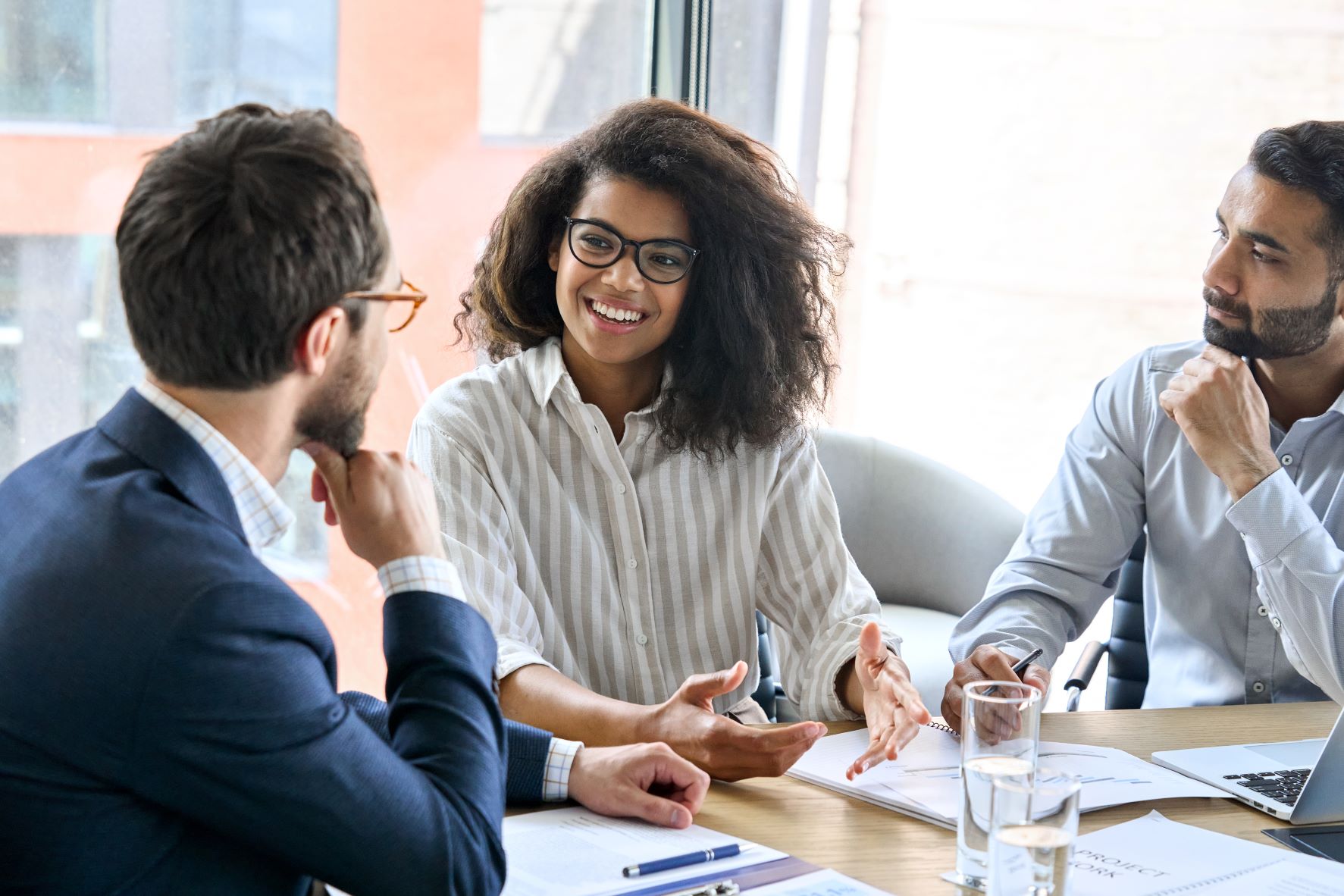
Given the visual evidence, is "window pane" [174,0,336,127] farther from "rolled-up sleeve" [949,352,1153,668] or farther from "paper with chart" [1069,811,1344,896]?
"paper with chart" [1069,811,1344,896]

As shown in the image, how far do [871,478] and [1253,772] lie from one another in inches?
62.3

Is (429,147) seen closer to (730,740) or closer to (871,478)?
(871,478)

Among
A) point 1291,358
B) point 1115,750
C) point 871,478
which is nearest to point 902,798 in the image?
point 1115,750

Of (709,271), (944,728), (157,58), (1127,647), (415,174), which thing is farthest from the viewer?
(415,174)

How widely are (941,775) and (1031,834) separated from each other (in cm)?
40

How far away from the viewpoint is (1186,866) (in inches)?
50.5

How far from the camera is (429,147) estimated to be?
11.1 ft

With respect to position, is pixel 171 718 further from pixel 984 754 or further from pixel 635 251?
pixel 635 251

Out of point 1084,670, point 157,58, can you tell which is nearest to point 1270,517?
point 1084,670

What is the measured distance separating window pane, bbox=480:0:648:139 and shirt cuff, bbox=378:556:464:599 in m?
2.47

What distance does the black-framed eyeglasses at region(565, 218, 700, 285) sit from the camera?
1.95m

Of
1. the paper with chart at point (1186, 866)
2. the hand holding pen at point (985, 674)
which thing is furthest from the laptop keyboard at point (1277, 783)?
the hand holding pen at point (985, 674)

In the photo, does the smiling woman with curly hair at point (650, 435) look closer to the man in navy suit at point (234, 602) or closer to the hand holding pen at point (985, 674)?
the hand holding pen at point (985, 674)

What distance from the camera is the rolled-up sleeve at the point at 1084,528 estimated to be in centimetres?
218
